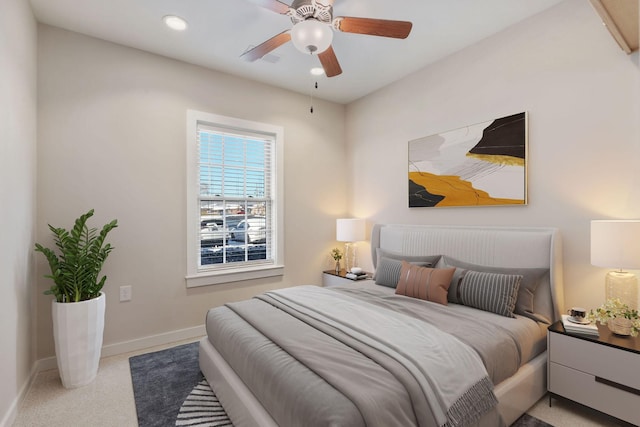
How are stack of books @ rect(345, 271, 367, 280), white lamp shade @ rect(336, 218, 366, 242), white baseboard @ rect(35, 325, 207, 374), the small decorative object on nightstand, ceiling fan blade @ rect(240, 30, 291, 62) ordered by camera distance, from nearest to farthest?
ceiling fan blade @ rect(240, 30, 291, 62), white baseboard @ rect(35, 325, 207, 374), stack of books @ rect(345, 271, 367, 280), white lamp shade @ rect(336, 218, 366, 242), the small decorative object on nightstand

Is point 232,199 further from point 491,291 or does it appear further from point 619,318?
point 619,318

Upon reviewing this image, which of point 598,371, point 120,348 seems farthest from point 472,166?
point 120,348

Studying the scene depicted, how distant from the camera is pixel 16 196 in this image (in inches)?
82.7

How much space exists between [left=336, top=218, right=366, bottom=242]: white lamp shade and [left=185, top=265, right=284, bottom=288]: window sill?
884 mm

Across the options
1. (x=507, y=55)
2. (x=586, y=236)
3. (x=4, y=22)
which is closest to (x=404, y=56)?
(x=507, y=55)

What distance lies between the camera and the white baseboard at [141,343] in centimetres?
264

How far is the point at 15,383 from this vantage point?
6.75 feet

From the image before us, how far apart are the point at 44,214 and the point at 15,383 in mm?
1294

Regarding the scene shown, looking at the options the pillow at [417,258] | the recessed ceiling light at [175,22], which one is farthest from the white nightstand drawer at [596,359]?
the recessed ceiling light at [175,22]

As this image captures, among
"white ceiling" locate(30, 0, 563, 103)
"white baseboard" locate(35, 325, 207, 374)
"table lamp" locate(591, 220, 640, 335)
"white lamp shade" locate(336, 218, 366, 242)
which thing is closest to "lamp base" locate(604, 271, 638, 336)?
"table lamp" locate(591, 220, 640, 335)

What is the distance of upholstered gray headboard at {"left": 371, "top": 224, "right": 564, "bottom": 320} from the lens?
2361 mm

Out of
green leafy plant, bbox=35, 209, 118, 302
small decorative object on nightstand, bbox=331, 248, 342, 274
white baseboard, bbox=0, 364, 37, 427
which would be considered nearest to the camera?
white baseboard, bbox=0, 364, 37, 427

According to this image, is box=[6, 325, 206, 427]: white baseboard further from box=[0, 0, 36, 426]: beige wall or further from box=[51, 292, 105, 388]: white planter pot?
box=[51, 292, 105, 388]: white planter pot

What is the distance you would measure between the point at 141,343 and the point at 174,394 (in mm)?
1067
